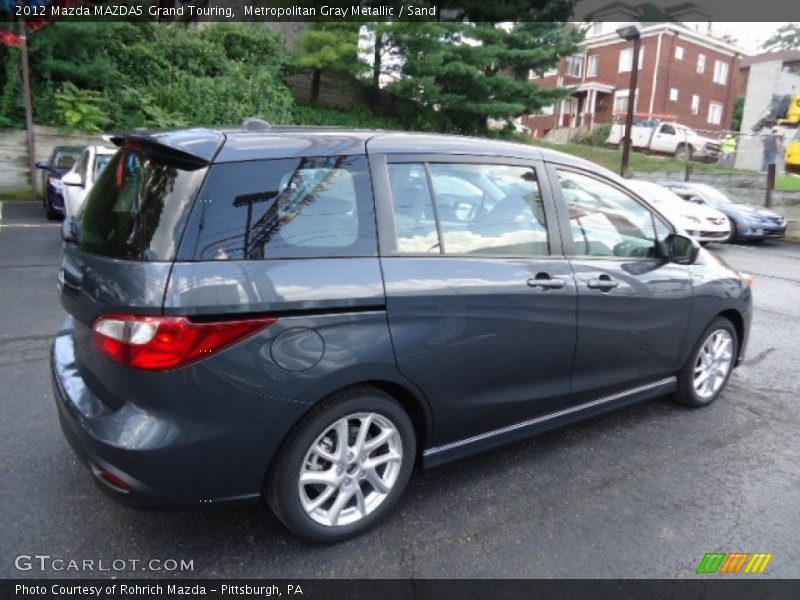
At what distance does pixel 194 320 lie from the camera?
7.34ft

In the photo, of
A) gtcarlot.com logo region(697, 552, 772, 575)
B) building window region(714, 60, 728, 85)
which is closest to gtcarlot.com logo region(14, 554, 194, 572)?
gtcarlot.com logo region(697, 552, 772, 575)

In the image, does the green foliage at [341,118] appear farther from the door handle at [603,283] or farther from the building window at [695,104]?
the building window at [695,104]

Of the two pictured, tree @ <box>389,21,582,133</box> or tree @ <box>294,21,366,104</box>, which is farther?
tree @ <box>294,21,366,104</box>

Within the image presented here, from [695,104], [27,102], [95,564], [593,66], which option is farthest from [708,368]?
Result: [695,104]

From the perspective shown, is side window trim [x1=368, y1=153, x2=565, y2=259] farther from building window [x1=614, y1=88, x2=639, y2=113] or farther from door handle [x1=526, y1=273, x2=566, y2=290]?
building window [x1=614, y1=88, x2=639, y2=113]

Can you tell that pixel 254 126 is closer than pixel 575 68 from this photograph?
Yes

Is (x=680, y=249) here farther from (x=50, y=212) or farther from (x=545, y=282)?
(x=50, y=212)

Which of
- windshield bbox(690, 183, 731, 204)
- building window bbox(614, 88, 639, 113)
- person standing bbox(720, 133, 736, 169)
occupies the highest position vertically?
building window bbox(614, 88, 639, 113)

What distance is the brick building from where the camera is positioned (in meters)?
39.4

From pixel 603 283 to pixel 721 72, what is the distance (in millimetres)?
47781

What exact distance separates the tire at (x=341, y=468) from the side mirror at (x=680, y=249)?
2087 mm

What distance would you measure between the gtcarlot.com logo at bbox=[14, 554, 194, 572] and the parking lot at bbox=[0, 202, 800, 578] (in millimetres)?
21

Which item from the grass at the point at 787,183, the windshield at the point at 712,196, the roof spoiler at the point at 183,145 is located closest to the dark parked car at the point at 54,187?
the roof spoiler at the point at 183,145

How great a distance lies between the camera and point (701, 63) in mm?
41625
